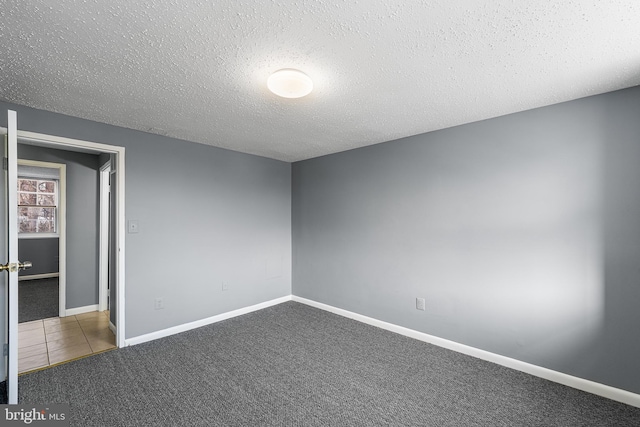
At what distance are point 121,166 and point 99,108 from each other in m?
0.66

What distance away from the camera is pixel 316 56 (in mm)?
1722

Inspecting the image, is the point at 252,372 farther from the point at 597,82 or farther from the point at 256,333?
the point at 597,82

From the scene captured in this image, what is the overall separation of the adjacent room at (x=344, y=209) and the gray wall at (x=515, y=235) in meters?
0.02

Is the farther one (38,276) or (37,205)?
(37,205)

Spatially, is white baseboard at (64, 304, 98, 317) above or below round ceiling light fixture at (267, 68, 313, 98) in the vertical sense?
below

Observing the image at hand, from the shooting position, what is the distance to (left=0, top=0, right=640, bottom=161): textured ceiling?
1354 mm

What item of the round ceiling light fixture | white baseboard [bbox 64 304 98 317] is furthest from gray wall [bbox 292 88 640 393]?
Answer: white baseboard [bbox 64 304 98 317]

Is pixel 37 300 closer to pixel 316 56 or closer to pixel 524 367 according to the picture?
pixel 316 56

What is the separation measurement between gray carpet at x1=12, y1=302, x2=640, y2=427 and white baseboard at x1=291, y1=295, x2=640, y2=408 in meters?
0.06

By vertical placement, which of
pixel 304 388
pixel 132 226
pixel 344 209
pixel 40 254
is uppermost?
pixel 344 209

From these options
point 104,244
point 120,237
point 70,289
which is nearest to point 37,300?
point 70,289

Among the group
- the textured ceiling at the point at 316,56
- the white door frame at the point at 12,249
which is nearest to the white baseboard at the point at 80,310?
the white door frame at the point at 12,249

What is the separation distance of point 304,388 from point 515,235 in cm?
222

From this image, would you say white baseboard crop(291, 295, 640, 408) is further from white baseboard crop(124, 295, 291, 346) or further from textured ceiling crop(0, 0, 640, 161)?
textured ceiling crop(0, 0, 640, 161)
